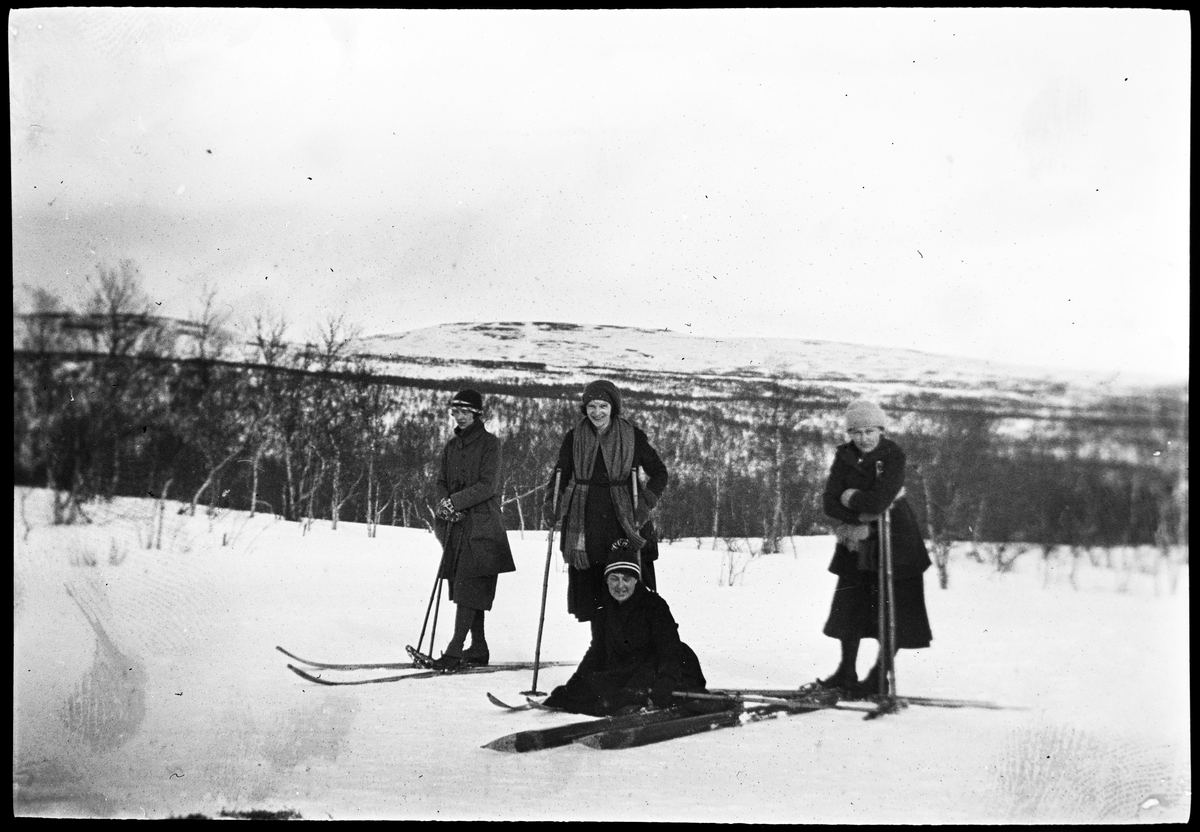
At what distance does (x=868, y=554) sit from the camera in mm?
5305

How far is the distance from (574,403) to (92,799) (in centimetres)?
299

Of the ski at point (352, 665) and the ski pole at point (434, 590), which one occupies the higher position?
the ski pole at point (434, 590)

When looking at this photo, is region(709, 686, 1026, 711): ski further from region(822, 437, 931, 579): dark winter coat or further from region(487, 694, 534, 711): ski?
region(487, 694, 534, 711): ski

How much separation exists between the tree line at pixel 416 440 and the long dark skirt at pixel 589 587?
0.96 feet

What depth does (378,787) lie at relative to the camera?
209 inches

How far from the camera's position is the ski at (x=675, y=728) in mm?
5137

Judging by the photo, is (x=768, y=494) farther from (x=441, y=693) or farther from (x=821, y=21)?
(x=821, y=21)

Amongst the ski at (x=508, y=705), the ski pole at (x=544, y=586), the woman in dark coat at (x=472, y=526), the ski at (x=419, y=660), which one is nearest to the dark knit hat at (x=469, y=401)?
the woman in dark coat at (x=472, y=526)

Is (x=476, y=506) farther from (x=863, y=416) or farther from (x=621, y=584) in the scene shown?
(x=863, y=416)

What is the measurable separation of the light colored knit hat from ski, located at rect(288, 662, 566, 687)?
188cm

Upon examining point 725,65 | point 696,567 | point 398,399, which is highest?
point 725,65

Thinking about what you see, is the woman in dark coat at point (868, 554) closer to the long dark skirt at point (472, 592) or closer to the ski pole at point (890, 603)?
the ski pole at point (890, 603)

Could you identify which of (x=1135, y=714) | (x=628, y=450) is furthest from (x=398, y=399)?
(x=1135, y=714)

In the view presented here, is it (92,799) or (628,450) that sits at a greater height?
(628,450)
